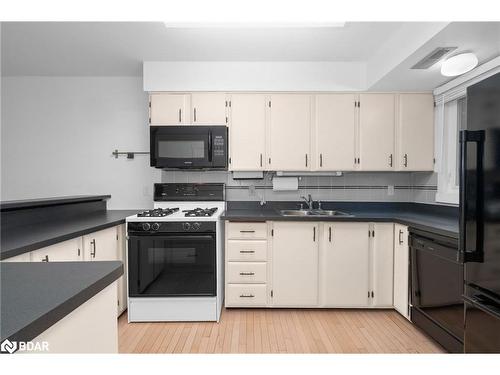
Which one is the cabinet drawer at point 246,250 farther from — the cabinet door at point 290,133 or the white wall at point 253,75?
the white wall at point 253,75

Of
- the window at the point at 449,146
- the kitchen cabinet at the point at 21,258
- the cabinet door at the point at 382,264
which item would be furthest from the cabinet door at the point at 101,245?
the window at the point at 449,146

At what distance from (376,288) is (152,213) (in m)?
2.17

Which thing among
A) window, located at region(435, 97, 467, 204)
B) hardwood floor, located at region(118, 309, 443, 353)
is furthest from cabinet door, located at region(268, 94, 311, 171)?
hardwood floor, located at region(118, 309, 443, 353)

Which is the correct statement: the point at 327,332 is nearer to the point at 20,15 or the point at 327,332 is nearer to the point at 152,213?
the point at 152,213

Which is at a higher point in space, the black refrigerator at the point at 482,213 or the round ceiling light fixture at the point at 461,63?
the round ceiling light fixture at the point at 461,63

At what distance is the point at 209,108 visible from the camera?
2787mm

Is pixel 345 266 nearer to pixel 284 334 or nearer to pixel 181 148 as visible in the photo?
pixel 284 334

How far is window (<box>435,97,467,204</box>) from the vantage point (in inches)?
103

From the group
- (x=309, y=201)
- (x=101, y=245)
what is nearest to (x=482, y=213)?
(x=309, y=201)

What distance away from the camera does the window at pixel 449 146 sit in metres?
2.61

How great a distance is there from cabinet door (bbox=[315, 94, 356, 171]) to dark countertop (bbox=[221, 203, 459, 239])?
0.55 m

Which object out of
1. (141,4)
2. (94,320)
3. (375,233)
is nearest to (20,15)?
(141,4)

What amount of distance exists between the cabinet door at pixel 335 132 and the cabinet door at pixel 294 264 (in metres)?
0.73

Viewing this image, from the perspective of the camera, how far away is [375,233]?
251 cm
